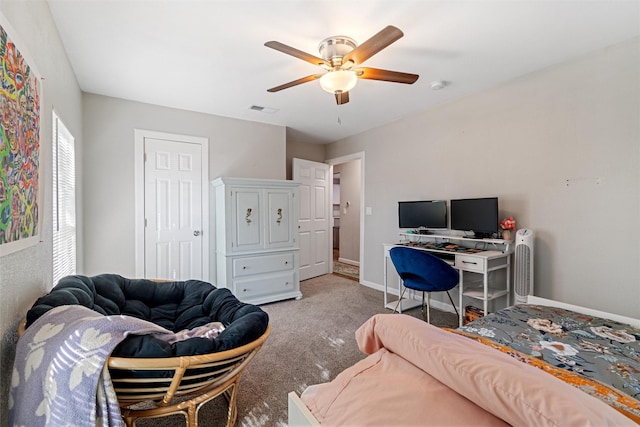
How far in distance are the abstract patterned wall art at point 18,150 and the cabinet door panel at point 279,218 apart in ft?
8.15

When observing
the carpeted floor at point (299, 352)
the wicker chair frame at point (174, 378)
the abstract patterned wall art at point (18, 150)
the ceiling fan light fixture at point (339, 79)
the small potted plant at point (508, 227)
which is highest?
the ceiling fan light fixture at point (339, 79)

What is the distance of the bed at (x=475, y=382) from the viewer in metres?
0.69

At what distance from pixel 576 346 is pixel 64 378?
85.8 inches

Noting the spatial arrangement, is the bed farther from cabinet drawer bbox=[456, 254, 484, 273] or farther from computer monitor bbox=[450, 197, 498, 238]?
computer monitor bbox=[450, 197, 498, 238]

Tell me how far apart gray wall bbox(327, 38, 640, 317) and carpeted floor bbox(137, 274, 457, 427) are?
128 centimetres

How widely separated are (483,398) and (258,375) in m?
1.78

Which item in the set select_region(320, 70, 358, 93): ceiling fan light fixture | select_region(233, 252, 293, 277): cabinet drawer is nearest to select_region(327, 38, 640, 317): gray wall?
select_region(320, 70, 358, 93): ceiling fan light fixture

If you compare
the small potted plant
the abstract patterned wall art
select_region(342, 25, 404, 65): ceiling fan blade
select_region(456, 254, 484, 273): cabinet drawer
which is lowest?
select_region(456, 254, 484, 273): cabinet drawer

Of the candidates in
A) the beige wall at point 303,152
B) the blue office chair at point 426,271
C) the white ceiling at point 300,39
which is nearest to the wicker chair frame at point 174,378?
the blue office chair at point 426,271

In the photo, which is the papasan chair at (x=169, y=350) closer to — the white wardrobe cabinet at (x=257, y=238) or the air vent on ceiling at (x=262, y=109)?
the white wardrobe cabinet at (x=257, y=238)

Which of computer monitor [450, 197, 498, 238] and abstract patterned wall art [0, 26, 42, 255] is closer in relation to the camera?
abstract patterned wall art [0, 26, 42, 255]

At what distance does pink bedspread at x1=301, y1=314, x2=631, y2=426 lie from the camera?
26.0 inches

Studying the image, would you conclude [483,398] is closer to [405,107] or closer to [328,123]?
[405,107]

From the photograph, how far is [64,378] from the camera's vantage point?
39.3 inches
